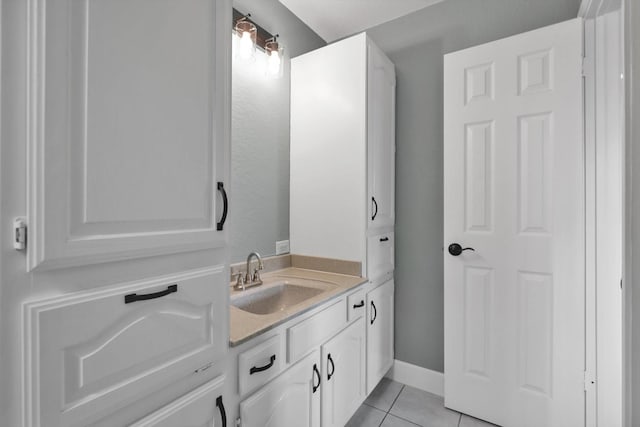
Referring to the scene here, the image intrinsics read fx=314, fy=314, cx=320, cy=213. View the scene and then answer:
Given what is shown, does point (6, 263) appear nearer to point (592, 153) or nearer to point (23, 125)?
point (23, 125)

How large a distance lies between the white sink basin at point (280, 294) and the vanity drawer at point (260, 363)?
42 cm

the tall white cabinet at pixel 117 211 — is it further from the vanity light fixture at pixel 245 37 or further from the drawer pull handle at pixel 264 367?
the vanity light fixture at pixel 245 37

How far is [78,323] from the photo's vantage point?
25.6 inches

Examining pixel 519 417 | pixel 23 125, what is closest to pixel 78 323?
pixel 23 125

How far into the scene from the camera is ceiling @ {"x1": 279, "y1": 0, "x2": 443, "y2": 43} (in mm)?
2125

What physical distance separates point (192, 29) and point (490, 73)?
167cm

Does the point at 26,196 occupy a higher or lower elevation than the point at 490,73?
lower

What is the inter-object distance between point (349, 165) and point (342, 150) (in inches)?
4.2

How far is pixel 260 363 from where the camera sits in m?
1.10

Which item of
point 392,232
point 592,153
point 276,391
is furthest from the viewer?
point 392,232

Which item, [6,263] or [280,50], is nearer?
[6,263]

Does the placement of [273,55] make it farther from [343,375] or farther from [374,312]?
[343,375]

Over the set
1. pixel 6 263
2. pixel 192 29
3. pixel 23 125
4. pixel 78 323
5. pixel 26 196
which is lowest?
pixel 78 323

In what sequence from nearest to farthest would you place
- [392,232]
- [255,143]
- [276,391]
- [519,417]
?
[276,391] → [519,417] → [255,143] → [392,232]
